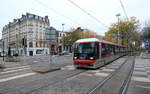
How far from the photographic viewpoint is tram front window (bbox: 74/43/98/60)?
10.2 m

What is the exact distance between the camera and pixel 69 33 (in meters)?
44.2

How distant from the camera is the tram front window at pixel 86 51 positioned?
10205mm

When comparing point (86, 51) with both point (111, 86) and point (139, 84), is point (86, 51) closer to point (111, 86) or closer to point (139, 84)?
point (111, 86)

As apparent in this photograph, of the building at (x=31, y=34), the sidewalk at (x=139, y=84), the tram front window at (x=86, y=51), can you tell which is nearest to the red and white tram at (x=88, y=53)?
the tram front window at (x=86, y=51)

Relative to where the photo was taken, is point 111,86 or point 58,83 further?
point 58,83

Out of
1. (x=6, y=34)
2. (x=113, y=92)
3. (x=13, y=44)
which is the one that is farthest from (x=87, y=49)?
(x=6, y=34)

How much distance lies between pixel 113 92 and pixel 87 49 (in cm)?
580

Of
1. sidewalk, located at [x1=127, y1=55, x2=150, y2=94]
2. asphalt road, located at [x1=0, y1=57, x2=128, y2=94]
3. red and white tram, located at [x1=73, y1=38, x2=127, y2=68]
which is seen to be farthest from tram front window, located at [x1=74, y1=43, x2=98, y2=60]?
sidewalk, located at [x1=127, y1=55, x2=150, y2=94]

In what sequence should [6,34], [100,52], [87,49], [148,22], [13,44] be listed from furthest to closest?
[6,34]
[13,44]
[148,22]
[100,52]
[87,49]

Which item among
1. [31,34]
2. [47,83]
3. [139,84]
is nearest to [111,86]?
[139,84]

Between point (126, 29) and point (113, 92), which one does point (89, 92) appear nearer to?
point (113, 92)

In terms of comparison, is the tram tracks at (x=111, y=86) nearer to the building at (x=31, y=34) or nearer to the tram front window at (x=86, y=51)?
the tram front window at (x=86, y=51)

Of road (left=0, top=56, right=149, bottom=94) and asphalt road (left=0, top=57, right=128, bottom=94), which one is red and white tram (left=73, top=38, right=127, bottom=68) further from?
asphalt road (left=0, top=57, right=128, bottom=94)

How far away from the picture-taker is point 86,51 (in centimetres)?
1048
